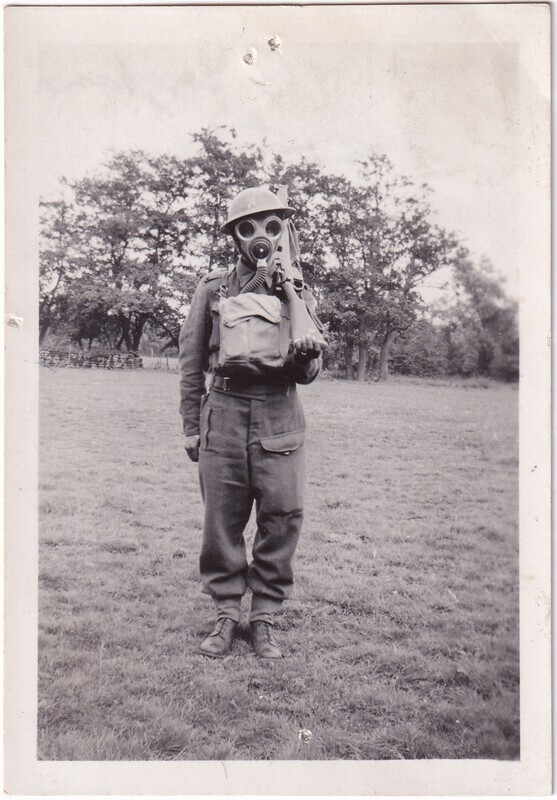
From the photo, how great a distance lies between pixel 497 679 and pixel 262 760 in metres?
1.35

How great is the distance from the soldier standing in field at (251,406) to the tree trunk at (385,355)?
1.96m

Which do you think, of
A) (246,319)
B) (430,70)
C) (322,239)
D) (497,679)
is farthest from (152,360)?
(497,679)

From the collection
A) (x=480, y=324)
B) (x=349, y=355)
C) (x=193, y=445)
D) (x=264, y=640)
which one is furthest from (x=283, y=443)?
(x=349, y=355)

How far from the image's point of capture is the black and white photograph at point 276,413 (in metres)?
3.03

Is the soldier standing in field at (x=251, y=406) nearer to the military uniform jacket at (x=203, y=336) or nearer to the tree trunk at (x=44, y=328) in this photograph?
the military uniform jacket at (x=203, y=336)

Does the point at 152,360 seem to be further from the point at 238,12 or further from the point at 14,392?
the point at 238,12

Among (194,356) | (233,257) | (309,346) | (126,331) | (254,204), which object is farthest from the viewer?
(126,331)

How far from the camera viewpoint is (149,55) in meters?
3.55

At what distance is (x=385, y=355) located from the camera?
5.41 m

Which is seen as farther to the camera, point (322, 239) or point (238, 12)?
point (322, 239)

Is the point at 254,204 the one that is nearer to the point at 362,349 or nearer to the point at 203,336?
the point at 203,336

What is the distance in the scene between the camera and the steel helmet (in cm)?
332

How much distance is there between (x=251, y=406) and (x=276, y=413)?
149 mm

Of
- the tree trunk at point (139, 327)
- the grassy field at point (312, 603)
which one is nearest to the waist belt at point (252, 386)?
the grassy field at point (312, 603)
